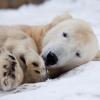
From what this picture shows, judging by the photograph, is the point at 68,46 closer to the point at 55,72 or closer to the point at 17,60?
the point at 55,72

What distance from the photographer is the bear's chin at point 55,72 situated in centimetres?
277

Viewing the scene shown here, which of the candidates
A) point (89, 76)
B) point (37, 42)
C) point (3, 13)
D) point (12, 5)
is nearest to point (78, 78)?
point (89, 76)

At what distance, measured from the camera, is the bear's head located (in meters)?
2.68

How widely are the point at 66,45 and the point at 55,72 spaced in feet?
0.63

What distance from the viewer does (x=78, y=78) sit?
7.45ft

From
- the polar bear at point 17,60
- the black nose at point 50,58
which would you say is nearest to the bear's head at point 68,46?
the black nose at point 50,58

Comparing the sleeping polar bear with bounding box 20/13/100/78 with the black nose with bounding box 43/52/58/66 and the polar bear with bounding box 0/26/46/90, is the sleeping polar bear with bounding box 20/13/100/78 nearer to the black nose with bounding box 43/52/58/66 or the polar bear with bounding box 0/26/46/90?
the black nose with bounding box 43/52/58/66

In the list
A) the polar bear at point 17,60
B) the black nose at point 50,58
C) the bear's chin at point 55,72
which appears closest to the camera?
the polar bear at point 17,60

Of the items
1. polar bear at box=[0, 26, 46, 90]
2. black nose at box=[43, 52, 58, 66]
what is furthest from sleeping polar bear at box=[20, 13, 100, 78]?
polar bear at box=[0, 26, 46, 90]

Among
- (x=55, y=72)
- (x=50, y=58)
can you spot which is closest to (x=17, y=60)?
(x=50, y=58)

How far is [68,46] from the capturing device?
2.76 metres

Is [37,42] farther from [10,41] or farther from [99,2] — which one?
[99,2]

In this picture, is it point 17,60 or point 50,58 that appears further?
point 50,58

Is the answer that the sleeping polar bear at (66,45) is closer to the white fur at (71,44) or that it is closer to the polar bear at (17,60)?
the white fur at (71,44)
